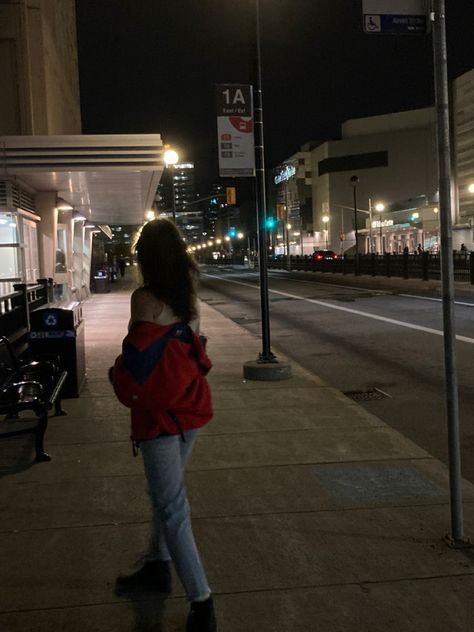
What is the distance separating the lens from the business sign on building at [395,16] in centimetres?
399

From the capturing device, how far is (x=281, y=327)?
60.4 ft

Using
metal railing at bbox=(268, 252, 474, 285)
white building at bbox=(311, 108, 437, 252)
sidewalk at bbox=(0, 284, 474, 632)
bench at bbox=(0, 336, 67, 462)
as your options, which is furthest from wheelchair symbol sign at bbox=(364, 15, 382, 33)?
white building at bbox=(311, 108, 437, 252)

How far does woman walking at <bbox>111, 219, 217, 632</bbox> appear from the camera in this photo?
10.3 feet

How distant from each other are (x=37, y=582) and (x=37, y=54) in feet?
61.1

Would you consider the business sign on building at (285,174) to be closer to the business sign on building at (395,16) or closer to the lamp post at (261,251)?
the lamp post at (261,251)

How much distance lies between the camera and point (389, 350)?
13570 mm

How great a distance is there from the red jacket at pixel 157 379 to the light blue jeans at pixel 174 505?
80 millimetres

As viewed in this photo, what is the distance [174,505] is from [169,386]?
56 cm

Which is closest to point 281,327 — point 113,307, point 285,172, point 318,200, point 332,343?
point 332,343

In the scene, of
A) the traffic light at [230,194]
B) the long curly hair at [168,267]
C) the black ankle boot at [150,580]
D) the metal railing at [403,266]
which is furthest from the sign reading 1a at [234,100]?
the traffic light at [230,194]

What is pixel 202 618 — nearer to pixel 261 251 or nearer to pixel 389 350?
pixel 261 251

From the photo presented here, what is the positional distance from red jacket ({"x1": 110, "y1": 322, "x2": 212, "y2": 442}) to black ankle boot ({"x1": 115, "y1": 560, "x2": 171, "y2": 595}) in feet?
3.00

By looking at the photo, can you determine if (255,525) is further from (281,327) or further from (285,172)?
(285,172)

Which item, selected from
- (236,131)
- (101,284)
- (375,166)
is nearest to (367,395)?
(236,131)
